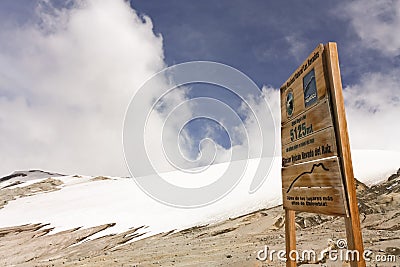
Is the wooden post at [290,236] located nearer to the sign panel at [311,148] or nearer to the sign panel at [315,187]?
the sign panel at [315,187]

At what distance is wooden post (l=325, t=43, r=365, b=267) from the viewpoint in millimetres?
3004

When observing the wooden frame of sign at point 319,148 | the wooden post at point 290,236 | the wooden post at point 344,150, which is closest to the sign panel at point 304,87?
the wooden frame of sign at point 319,148

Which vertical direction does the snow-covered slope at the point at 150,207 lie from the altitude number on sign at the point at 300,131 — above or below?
above

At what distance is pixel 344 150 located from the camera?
320cm

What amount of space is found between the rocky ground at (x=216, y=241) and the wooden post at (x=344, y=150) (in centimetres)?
291

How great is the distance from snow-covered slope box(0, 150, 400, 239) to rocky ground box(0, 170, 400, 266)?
1.09 meters

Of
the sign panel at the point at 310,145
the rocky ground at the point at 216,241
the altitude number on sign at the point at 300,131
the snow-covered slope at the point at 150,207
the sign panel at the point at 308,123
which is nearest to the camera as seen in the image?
the sign panel at the point at 310,145

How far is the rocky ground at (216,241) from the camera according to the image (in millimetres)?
7148

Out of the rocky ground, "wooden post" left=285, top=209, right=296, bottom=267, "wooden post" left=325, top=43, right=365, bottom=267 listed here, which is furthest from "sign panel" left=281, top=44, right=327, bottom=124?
the rocky ground

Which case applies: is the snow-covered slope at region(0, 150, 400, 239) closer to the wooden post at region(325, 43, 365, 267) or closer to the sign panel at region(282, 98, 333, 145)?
the sign panel at region(282, 98, 333, 145)

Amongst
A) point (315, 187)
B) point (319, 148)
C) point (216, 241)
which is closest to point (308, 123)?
point (319, 148)

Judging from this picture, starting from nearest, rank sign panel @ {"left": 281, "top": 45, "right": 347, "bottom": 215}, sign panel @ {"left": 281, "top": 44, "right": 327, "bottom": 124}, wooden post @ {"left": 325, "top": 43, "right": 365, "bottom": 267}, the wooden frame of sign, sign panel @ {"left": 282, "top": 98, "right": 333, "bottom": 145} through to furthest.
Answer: wooden post @ {"left": 325, "top": 43, "right": 365, "bottom": 267} → the wooden frame of sign → sign panel @ {"left": 281, "top": 45, "right": 347, "bottom": 215} → sign panel @ {"left": 282, "top": 98, "right": 333, "bottom": 145} → sign panel @ {"left": 281, "top": 44, "right": 327, "bottom": 124}

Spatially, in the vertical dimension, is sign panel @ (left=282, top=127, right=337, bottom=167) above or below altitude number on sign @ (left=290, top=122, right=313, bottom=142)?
below

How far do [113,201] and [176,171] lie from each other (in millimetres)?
9203
